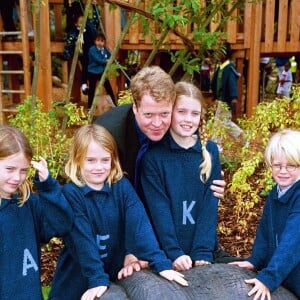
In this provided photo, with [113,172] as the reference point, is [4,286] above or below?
below

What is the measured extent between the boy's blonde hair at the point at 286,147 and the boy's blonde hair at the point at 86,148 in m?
0.77

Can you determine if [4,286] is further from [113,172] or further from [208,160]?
[208,160]

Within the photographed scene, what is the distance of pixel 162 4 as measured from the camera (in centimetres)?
439

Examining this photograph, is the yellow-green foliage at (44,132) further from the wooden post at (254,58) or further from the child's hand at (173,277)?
the wooden post at (254,58)

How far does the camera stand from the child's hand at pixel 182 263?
2816 millimetres

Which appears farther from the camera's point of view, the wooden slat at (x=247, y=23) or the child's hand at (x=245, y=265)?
the wooden slat at (x=247, y=23)

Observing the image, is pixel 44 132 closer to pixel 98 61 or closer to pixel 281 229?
pixel 281 229

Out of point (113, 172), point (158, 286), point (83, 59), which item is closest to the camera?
point (158, 286)

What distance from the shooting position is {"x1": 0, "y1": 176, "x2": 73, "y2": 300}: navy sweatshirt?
8.36 feet

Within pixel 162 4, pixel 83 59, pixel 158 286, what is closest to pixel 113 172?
pixel 158 286

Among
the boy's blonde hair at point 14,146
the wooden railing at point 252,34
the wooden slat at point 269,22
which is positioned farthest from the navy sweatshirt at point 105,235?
the wooden slat at point 269,22

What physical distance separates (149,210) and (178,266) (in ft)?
1.11

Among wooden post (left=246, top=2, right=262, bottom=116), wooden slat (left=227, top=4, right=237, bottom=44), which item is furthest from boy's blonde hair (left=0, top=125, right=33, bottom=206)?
wooden slat (left=227, top=4, right=237, bottom=44)

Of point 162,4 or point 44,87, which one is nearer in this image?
point 162,4
